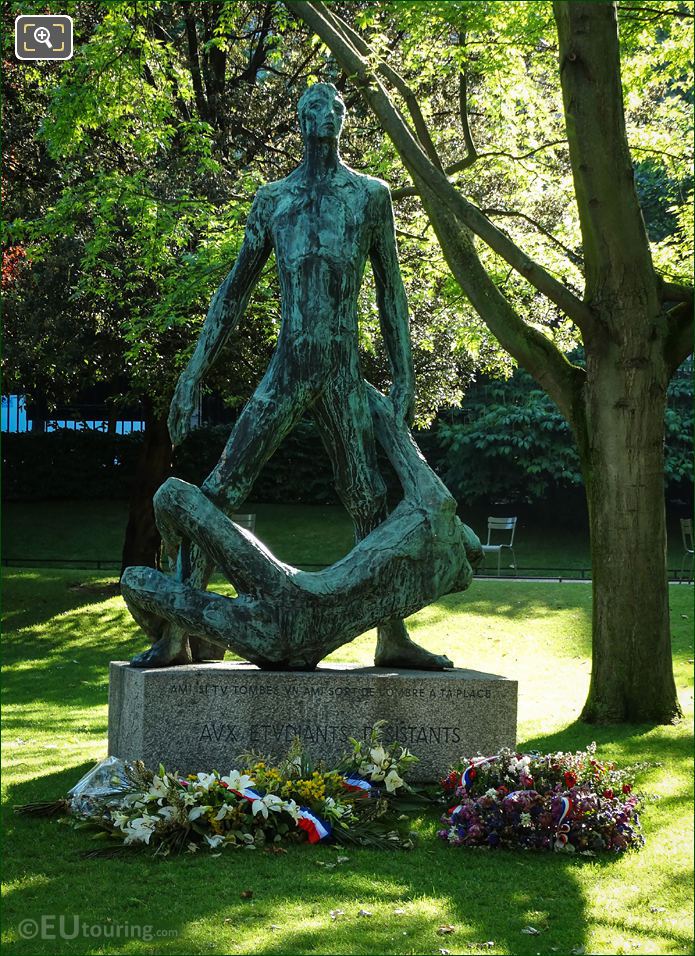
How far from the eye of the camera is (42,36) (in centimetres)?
1080

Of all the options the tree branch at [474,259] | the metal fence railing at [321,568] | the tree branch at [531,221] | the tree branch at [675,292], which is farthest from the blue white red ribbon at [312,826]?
the metal fence railing at [321,568]

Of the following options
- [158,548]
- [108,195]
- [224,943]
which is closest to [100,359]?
[158,548]

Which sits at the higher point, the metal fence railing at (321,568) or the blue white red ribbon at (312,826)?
the metal fence railing at (321,568)

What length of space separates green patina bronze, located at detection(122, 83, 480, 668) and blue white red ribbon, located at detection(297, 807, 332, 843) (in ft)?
3.63

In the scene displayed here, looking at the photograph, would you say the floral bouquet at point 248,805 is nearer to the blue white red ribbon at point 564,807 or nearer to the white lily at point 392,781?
the white lily at point 392,781

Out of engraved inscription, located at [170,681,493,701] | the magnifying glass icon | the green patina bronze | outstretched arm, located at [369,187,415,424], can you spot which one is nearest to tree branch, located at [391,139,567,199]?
the magnifying glass icon

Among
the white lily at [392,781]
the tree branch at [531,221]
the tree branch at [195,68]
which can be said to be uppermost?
the tree branch at [195,68]

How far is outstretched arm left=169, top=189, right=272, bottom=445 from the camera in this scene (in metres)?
7.50

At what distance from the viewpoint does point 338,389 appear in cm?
740

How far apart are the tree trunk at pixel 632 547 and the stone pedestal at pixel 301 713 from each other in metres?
3.05

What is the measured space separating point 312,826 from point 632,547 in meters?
4.70

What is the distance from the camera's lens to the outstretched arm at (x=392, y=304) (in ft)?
24.8

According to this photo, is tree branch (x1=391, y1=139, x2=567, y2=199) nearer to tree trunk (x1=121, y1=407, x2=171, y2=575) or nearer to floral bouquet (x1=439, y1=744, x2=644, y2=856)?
tree trunk (x1=121, y1=407, x2=171, y2=575)

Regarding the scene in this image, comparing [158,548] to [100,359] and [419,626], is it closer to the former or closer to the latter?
[100,359]
